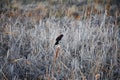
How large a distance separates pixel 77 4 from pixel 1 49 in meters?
2.94

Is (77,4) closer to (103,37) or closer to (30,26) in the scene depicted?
(30,26)

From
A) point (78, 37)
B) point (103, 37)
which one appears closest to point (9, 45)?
point (78, 37)

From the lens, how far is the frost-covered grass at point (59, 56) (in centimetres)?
196

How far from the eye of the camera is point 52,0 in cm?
548

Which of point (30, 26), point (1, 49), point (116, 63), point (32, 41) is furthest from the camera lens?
point (30, 26)

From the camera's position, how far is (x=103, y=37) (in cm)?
287

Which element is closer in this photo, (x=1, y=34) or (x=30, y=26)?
(x=1, y=34)

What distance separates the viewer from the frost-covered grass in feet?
6.43

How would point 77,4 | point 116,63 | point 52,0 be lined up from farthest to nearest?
point 52,0 < point 77,4 < point 116,63

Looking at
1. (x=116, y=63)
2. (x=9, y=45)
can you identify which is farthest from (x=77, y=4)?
(x=116, y=63)

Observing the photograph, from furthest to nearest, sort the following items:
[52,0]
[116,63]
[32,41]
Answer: [52,0] < [32,41] < [116,63]

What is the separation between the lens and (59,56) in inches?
89.3

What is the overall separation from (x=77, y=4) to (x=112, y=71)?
10.8 ft

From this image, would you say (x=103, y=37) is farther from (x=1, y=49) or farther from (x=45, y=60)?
(x=1, y=49)
